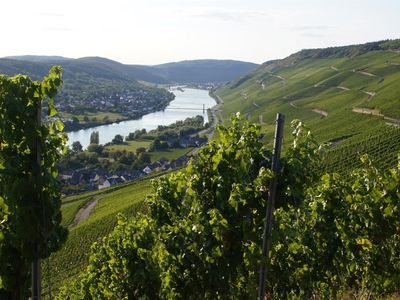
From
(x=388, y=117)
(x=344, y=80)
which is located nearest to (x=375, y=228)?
(x=388, y=117)

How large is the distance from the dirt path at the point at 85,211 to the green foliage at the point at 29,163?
5954 cm

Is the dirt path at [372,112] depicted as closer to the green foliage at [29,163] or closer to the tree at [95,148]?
the tree at [95,148]

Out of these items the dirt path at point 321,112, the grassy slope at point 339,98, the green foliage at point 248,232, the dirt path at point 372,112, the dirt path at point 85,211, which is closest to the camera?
the green foliage at point 248,232

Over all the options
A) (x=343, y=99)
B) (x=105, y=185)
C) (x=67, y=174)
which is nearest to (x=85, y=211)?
Answer: (x=105, y=185)

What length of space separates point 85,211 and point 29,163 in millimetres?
65268

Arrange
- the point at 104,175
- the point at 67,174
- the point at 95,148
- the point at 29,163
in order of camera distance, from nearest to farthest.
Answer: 1. the point at 29,163
2. the point at 104,175
3. the point at 67,174
4. the point at 95,148

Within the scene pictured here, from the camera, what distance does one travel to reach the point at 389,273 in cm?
987

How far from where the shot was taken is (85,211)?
2719 inches

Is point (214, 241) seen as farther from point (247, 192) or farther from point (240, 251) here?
point (247, 192)

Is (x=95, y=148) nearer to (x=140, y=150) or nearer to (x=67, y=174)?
(x=140, y=150)

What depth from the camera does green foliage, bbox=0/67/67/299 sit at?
19.8 feet

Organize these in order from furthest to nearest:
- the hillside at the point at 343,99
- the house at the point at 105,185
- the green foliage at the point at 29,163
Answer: the house at the point at 105,185 < the hillside at the point at 343,99 < the green foliage at the point at 29,163

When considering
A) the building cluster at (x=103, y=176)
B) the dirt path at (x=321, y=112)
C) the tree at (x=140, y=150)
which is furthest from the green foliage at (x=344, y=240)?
the tree at (x=140, y=150)

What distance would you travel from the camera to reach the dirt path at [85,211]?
64500 millimetres
